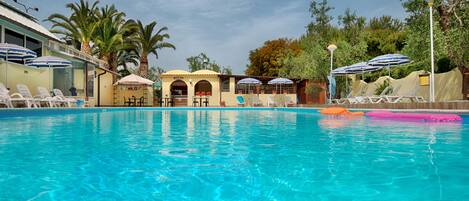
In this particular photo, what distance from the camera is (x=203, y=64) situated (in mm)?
43281

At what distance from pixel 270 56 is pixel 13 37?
2479 centimetres

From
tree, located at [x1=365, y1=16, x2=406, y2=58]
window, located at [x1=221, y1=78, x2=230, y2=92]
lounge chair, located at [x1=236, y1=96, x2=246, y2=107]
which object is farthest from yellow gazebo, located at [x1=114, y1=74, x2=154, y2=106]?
tree, located at [x1=365, y1=16, x2=406, y2=58]

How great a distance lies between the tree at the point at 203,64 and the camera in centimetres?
4275

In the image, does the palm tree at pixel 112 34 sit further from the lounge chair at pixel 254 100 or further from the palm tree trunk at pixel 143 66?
the lounge chair at pixel 254 100

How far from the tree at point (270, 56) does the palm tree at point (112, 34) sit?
13371mm

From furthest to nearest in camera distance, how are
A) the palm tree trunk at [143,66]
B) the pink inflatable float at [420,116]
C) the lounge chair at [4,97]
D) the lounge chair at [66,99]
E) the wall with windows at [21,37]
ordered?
the palm tree trunk at [143,66]
the lounge chair at [66,99]
the wall with windows at [21,37]
the lounge chair at [4,97]
the pink inflatable float at [420,116]

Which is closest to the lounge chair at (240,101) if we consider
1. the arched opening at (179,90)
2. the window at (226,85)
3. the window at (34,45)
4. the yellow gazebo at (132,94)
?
the window at (226,85)

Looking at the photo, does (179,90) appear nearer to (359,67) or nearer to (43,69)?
(43,69)

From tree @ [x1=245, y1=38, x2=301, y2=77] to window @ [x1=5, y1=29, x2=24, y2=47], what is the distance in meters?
22.5

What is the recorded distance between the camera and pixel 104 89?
24.5 meters

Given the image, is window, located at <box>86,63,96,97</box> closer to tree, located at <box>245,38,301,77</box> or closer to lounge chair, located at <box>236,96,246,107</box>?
lounge chair, located at <box>236,96,246,107</box>

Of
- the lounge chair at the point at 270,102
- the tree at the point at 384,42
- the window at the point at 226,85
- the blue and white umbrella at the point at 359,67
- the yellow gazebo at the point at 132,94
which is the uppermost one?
the tree at the point at 384,42

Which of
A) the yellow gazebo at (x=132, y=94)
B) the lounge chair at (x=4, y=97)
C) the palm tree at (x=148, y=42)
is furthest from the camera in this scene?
the palm tree at (x=148, y=42)

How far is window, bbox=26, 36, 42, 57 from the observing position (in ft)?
51.9
